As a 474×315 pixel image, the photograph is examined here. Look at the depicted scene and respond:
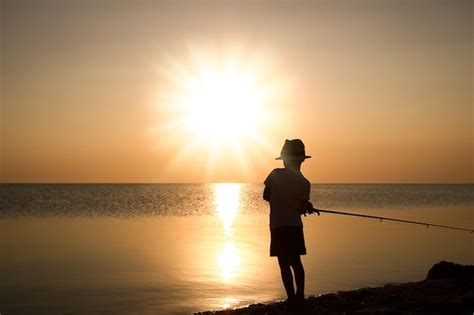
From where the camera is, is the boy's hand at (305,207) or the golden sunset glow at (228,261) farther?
the golden sunset glow at (228,261)

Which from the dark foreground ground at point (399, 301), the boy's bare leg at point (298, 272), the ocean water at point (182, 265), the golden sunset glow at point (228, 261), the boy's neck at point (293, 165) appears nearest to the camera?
the boy's bare leg at point (298, 272)

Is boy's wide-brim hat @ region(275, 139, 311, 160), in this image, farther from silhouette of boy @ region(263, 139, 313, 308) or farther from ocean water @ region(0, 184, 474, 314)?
ocean water @ region(0, 184, 474, 314)

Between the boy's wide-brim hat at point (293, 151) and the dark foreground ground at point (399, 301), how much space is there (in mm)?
2339

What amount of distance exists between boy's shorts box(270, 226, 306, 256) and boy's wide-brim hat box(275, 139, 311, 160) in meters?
1.08

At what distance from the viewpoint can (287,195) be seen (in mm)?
7840

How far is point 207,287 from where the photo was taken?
591 inches

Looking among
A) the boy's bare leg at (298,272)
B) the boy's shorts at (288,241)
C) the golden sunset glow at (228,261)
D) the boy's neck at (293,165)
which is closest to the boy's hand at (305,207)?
the boy's shorts at (288,241)

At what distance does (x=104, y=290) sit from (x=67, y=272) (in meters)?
3.37

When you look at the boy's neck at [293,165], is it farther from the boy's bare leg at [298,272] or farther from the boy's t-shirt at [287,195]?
the boy's bare leg at [298,272]

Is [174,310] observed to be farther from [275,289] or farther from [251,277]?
[251,277]

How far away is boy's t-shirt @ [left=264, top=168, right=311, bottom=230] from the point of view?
7852 millimetres

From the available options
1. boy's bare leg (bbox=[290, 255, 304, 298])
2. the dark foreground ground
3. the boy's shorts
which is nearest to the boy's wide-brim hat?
the boy's shorts

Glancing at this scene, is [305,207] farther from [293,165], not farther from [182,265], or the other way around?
[182,265]

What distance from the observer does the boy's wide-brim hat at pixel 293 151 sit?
812 centimetres
